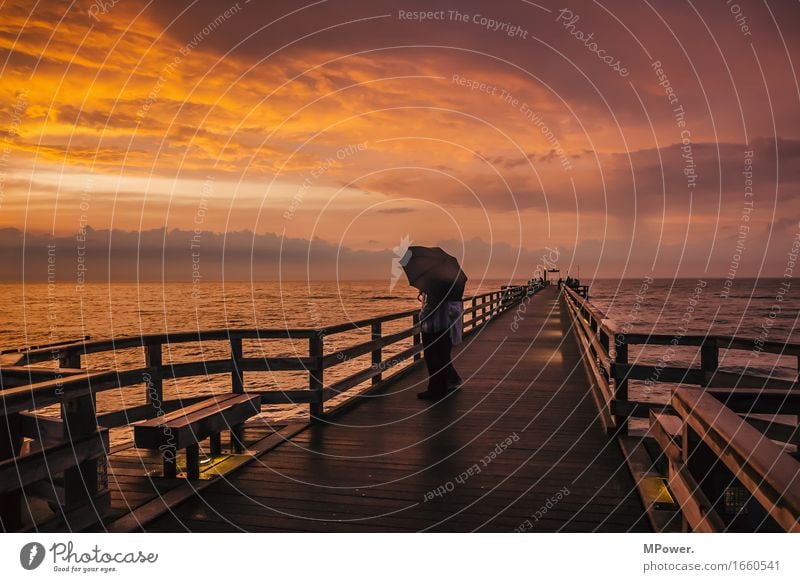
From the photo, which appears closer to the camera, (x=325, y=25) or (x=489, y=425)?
(x=489, y=425)

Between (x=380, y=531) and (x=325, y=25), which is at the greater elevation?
(x=325, y=25)

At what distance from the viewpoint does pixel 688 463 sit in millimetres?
2906

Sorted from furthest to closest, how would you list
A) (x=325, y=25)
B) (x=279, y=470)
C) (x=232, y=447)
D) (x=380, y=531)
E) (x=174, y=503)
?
(x=325, y=25)
(x=232, y=447)
(x=279, y=470)
(x=174, y=503)
(x=380, y=531)

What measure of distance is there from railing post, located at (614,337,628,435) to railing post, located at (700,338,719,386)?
2.41 feet

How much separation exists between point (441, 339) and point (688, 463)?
527 centimetres

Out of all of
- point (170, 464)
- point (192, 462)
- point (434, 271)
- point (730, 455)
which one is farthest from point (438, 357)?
point (730, 455)

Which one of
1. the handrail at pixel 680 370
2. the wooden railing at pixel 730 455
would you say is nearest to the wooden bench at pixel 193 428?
the wooden railing at pixel 730 455

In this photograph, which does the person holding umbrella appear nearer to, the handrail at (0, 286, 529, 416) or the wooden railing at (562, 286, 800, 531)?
the handrail at (0, 286, 529, 416)

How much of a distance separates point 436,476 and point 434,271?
133 inches

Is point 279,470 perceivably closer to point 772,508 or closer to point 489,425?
point 489,425

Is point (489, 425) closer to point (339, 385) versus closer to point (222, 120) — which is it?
point (339, 385)

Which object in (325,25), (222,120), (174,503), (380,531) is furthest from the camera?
(222,120)

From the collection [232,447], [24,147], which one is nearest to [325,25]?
[24,147]

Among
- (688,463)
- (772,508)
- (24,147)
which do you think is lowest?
(688,463)
